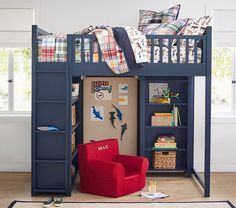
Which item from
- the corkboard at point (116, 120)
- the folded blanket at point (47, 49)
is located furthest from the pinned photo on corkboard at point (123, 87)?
the folded blanket at point (47, 49)

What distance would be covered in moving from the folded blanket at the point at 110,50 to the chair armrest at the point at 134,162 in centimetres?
103

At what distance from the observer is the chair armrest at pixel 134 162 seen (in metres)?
5.07

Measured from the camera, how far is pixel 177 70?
15.6 feet

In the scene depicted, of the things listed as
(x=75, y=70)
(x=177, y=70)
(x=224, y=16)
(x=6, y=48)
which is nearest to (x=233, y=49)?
(x=224, y=16)

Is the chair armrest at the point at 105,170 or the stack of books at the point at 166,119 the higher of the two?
the stack of books at the point at 166,119

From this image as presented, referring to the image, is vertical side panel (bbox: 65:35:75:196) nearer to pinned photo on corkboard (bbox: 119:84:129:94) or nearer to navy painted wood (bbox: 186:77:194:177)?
pinned photo on corkboard (bbox: 119:84:129:94)

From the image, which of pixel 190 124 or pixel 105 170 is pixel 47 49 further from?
pixel 190 124

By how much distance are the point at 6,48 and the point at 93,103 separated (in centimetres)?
129

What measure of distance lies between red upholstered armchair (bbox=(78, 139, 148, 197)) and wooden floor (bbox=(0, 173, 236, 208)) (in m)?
0.09

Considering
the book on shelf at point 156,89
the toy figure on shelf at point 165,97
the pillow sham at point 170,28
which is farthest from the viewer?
the book on shelf at point 156,89

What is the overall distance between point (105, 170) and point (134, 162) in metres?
0.50

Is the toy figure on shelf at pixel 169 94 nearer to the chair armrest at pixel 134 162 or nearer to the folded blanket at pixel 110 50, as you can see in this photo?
the chair armrest at pixel 134 162

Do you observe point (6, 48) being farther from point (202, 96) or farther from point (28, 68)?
point (202, 96)

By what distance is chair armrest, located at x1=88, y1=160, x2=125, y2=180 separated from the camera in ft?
15.4
